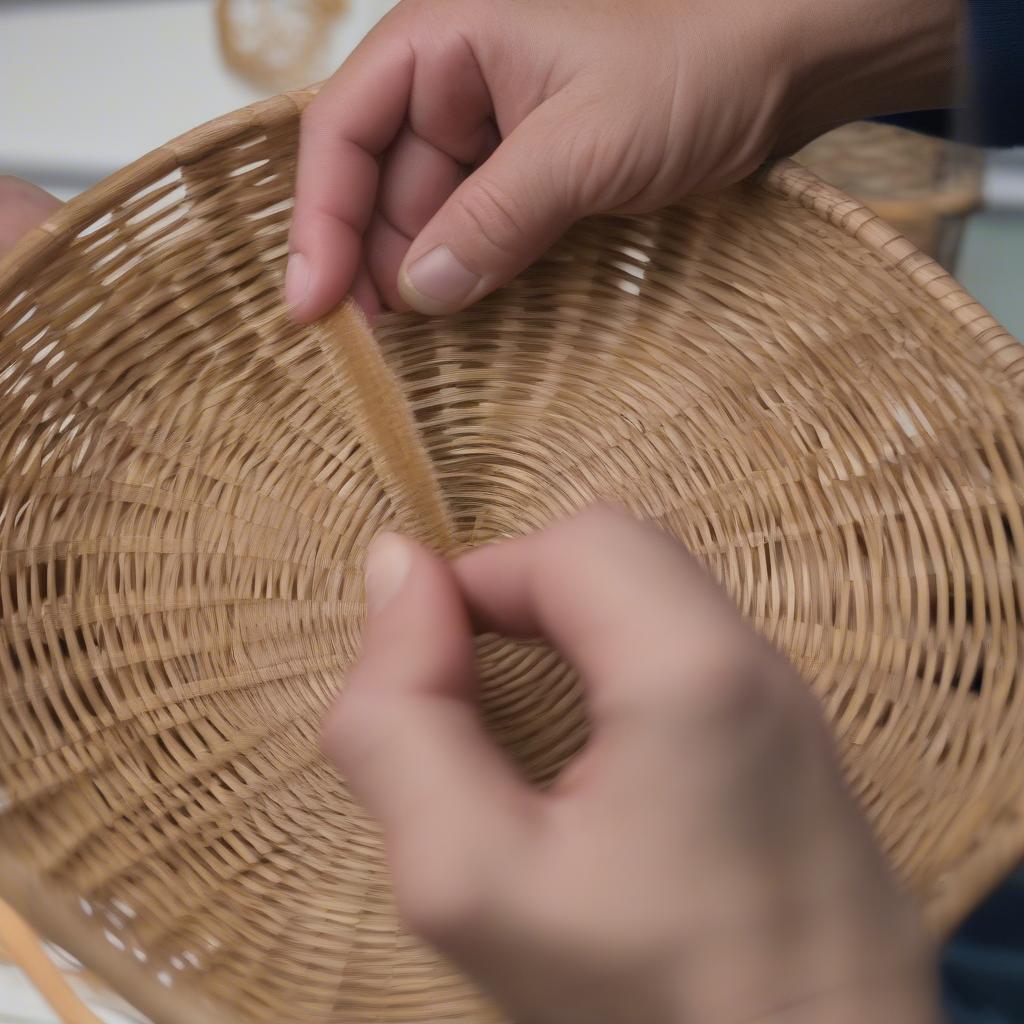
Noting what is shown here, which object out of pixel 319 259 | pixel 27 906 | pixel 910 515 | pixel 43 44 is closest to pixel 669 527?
pixel 910 515

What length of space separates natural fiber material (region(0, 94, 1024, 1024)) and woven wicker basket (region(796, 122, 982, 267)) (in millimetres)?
359

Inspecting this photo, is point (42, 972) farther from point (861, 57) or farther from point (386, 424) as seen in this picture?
point (861, 57)

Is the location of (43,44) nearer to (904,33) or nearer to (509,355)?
(509,355)

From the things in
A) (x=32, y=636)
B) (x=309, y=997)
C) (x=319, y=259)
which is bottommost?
(x=309, y=997)

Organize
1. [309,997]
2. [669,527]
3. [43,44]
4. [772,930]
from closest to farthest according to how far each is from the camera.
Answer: [772,930] < [309,997] < [669,527] < [43,44]

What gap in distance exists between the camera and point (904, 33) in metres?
0.54

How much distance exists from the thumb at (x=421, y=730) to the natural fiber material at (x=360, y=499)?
151mm

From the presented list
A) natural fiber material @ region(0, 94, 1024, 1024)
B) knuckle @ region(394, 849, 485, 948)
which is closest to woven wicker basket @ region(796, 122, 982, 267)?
natural fiber material @ region(0, 94, 1024, 1024)

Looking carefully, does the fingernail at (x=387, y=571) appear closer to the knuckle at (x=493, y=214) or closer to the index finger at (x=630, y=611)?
the index finger at (x=630, y=611)

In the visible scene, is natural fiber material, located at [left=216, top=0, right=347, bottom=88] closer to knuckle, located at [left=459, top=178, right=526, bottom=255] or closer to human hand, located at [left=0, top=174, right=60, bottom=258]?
human hand, located at [left=0, top=174, right=60, bottom=258]

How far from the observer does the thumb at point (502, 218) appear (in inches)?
18.8

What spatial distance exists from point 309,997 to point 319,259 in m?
0.35

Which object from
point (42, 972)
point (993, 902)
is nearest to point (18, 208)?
point (42, 972)

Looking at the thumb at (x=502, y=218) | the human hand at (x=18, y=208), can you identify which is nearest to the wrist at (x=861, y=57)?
the thumb at (x=502, y=218)
